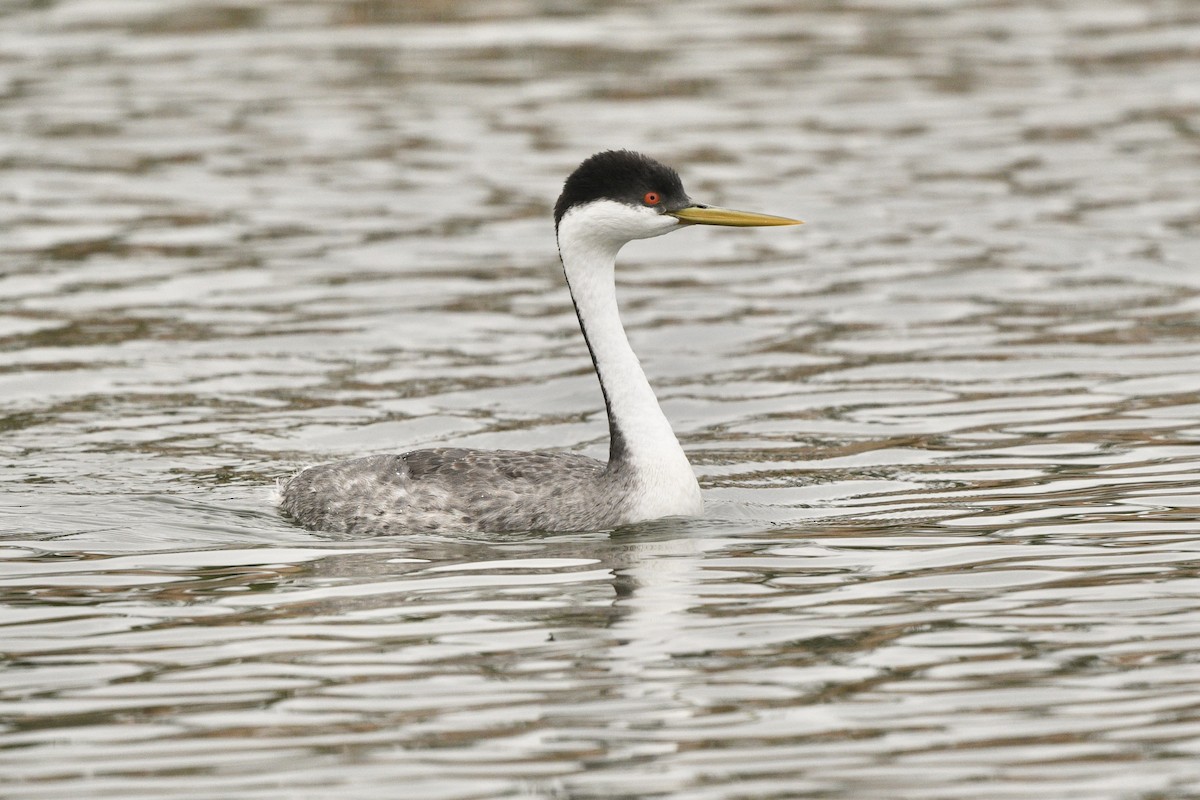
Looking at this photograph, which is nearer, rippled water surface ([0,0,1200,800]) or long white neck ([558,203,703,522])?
rippled water surface ([0,0,1200,800])

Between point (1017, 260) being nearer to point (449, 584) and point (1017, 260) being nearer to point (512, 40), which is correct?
point (449, 584)

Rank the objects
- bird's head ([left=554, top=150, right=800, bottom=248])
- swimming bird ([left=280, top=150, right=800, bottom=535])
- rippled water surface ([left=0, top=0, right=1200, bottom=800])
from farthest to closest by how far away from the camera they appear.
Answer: bird's head ([left=554, top=150, right=800, bottom=248]) → swimming bird ([left=280, top=150, right=800, bottom=535]) → rippled water surface ([left=0, top=0, right=1200, bottom=800])

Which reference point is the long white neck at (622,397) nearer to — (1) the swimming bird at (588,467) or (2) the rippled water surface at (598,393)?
(1) the swimming bird at (588,467)

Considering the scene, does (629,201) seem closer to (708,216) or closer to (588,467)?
(708,216)

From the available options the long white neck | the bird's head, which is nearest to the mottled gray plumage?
the long white neck

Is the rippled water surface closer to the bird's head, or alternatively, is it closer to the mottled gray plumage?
the mottled gray plumage

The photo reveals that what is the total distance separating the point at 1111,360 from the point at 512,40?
15286 mm

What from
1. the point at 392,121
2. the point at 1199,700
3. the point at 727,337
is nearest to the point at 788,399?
the point at 727,337

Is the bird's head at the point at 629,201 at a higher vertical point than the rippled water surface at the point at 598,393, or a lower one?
higher

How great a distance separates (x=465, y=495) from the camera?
10.9 m

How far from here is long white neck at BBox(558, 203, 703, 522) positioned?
10.9m

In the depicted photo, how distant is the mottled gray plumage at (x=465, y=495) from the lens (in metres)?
10.9

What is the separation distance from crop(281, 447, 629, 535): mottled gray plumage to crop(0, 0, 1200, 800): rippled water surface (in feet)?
0.75

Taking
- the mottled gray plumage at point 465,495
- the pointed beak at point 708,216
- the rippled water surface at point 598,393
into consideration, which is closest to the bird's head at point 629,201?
the pointed beak at point 708,216
